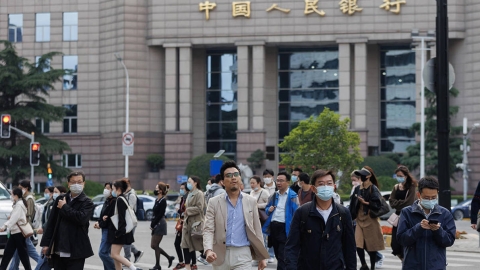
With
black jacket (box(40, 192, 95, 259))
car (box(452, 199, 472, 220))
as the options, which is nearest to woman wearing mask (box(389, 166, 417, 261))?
black jacket (box(40, 192, 95, 259))

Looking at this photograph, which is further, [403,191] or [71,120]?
[71,120]

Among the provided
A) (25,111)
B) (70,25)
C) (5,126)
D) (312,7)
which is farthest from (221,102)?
(5,126)

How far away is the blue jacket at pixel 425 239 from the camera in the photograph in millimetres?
10391

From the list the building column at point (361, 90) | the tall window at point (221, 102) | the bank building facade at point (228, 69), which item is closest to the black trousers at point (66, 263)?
the bank building facade at point (228, 69)

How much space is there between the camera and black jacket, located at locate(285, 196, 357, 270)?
32.7 feet

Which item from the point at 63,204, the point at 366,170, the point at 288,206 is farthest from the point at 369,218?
the point at 63,204

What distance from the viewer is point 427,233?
1045 centimetres

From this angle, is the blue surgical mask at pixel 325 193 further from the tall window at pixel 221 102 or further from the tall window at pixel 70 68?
the tall window at pixel 70 68

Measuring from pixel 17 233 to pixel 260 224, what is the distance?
684 centimetres

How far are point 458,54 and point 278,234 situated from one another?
50.8 meters

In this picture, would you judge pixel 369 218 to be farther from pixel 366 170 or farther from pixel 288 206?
pixel 288 206

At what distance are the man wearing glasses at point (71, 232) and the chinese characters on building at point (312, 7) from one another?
53674 millimetres

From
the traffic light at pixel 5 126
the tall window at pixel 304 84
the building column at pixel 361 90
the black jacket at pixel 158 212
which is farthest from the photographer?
the tall window at pixel 304 84

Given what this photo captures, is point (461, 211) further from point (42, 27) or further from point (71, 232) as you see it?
point (71, 232)
